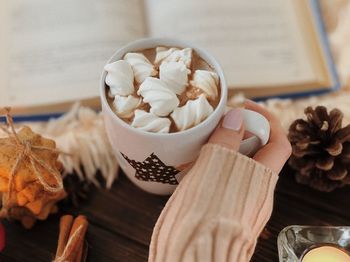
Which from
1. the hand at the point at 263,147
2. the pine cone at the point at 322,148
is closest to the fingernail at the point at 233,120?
the hand at the point at 263,147

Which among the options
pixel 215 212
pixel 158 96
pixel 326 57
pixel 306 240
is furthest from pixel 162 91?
pixel 326 57

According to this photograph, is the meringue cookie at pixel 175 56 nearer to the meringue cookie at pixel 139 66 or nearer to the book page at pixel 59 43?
the meringue cookie at pixel 139 66

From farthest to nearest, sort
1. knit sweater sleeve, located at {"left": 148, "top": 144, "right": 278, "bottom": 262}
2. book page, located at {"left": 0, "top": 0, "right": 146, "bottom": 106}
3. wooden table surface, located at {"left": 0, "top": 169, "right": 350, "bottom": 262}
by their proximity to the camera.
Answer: book page, located at {"left": 0, "top": 0, "right": 146, "bottom": 106}
wooden table surface, located at {"left": 0, "top": 169, "right": 350, "bottom": 262}
knit sweater sleeve, located at {"left": 148, "top": 144, "right": 278, "bottom": 262}

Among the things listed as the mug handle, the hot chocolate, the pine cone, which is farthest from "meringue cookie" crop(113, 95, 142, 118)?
the pine cone

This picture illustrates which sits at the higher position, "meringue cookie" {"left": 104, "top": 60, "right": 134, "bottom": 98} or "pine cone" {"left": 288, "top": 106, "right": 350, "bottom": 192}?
"meringue cookie" {"left": 104, "top": 60, "right": 134, "bottom": 98}

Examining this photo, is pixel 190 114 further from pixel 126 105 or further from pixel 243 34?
pixel 243 34

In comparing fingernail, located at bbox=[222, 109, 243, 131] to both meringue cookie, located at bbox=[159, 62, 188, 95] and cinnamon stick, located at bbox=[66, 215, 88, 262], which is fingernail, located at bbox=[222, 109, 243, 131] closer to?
meringue cookie, located at bbox=[159, 62, 188, 95]

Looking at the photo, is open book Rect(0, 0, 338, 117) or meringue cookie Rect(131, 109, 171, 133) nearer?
meringue cookie Rect(131, 109, 171, 133)

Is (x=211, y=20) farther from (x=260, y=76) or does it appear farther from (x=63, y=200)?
(x=63, y=200)
